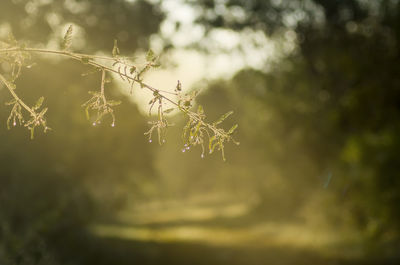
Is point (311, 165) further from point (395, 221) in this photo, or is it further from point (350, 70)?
point (395, 221)

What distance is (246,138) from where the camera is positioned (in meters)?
32.1

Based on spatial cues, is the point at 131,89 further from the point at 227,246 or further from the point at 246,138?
the point at 246,138

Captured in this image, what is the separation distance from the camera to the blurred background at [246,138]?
32.3 feet

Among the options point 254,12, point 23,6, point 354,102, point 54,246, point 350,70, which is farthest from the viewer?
point 254,12

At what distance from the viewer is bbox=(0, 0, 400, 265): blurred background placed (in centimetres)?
984

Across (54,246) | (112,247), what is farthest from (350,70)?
(54,246)

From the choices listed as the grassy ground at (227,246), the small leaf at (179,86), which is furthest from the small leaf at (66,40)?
the grassy ground at (227,246)

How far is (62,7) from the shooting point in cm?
894

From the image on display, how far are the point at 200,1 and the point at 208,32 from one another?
44.8 inches

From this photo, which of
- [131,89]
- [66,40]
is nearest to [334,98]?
[131,89]

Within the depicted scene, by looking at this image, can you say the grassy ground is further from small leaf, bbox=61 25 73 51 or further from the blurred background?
small leaf, bbox=61 25 73 51

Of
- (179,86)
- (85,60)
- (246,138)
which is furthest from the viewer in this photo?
(246,138)

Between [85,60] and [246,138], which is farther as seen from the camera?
[246,138]

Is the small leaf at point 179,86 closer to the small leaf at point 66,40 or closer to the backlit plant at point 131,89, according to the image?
the backlit plant at point 131,89
